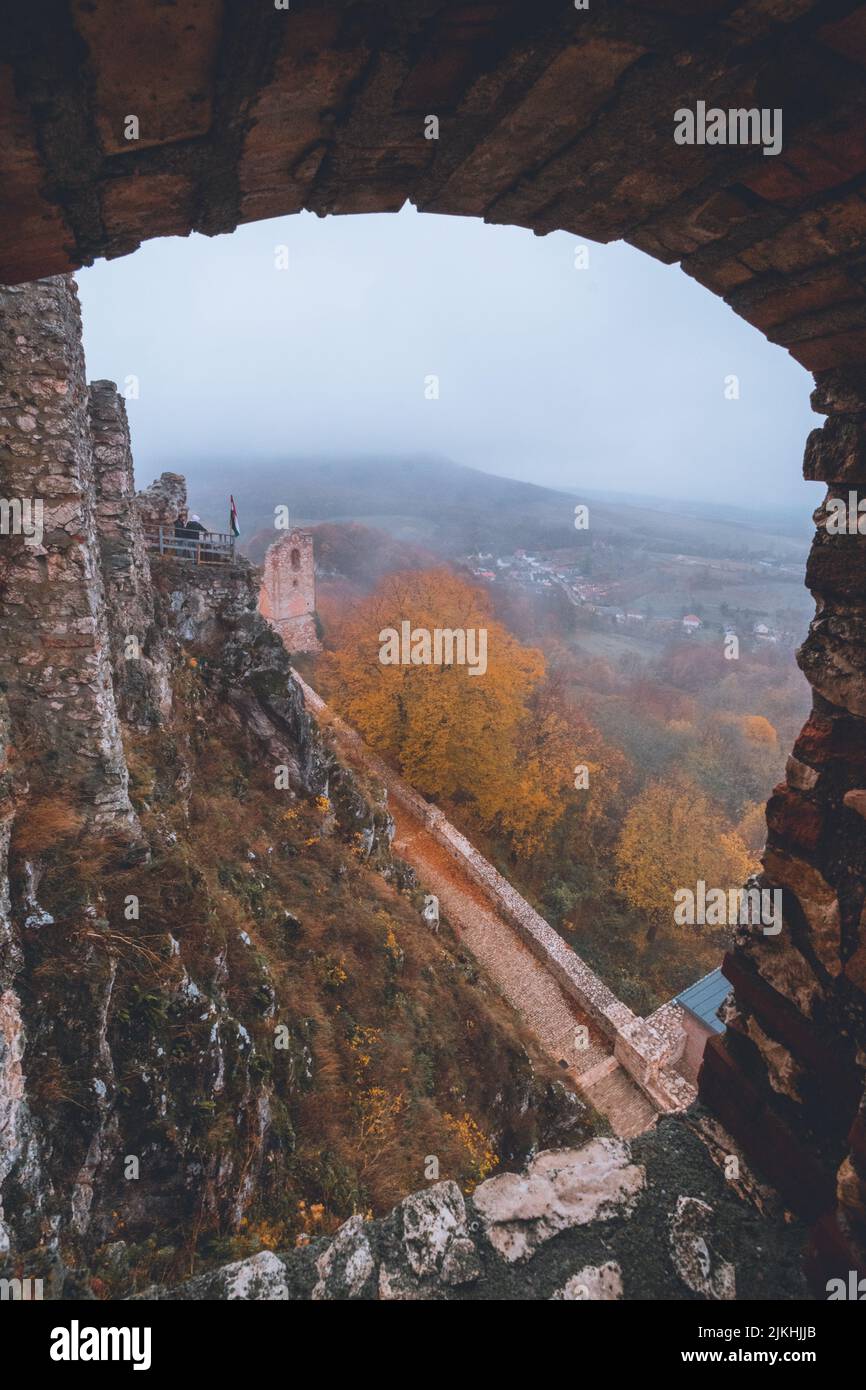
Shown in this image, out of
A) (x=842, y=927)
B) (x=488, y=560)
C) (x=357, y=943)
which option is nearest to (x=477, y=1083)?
(x=357, y=943)

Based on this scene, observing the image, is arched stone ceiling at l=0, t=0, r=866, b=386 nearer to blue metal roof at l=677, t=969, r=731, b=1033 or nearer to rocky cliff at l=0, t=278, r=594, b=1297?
rocky cliff at l=0, t=278, r=594, b=1297

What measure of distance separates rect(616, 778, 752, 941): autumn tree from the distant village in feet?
90.7

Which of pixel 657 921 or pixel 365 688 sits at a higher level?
pixel 365 688

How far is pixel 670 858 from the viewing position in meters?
17.7

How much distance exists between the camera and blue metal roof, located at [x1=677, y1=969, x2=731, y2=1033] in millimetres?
11409

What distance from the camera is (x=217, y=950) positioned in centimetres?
634

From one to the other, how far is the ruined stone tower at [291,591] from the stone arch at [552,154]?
2525 centimetres

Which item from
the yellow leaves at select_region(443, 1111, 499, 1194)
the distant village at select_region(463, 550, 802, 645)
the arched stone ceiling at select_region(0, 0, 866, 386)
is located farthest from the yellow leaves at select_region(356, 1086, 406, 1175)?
the distant village at select_region(463, 550, 802, 645)

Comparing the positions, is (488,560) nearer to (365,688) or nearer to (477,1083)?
(365,688)

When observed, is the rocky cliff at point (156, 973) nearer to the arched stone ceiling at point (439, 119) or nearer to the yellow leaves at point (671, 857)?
the arched stone ceiling at point (439, 119)

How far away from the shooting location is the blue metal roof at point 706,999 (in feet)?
37.4

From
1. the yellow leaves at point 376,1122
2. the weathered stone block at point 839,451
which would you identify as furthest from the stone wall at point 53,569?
the weathered stone block at point 839,451

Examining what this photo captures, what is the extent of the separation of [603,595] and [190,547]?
4863cm

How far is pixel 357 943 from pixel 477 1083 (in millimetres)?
2516
